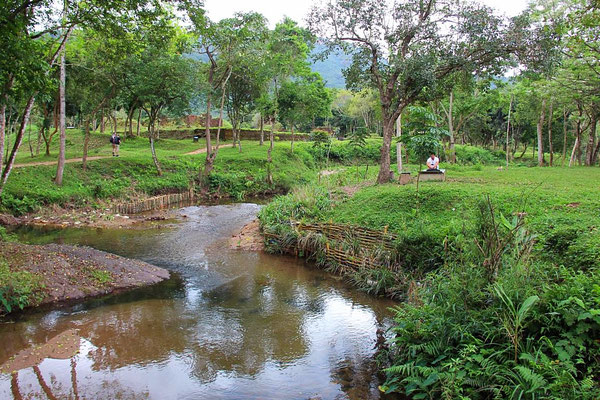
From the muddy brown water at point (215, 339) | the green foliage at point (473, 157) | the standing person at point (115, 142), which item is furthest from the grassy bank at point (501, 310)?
the green foliage at point (473, 157)

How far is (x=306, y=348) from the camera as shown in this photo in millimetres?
7078

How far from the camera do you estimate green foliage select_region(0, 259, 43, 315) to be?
788 centimetres

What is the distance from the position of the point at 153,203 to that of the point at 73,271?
37.5ft

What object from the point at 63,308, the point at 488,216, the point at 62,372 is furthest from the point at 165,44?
the point at 488,216

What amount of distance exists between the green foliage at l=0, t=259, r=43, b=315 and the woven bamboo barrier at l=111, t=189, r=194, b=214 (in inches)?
411

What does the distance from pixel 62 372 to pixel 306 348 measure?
3.70 m

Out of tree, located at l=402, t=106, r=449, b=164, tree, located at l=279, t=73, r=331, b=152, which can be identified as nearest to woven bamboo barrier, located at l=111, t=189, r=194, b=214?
tree, located at l=279, t=73, r=331, b=152

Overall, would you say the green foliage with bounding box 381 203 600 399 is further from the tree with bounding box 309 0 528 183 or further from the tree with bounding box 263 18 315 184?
the tree with bounding box 263 18 315 184

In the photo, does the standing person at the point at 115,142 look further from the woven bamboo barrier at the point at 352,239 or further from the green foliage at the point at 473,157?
the green foliage at the point at 473,157

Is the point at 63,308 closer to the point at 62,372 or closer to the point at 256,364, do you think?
the point at 62,372

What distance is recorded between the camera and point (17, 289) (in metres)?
8.09

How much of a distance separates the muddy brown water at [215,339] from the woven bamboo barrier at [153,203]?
8.37 metres

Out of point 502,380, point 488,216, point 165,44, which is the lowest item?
point 502,380

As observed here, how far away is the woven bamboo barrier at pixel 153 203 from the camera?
18891 millimetres
